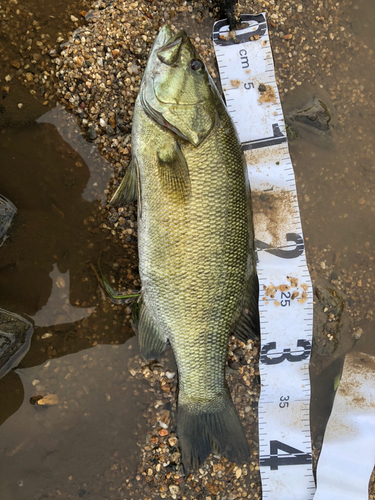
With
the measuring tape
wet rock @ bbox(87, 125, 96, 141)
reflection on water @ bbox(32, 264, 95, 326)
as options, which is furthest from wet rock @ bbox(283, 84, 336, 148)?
reflection on water @ bbox(32, 264, 95, 326)

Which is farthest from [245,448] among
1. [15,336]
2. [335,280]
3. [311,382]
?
[15,336]

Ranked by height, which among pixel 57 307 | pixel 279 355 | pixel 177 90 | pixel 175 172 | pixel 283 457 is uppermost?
pixel 177 90

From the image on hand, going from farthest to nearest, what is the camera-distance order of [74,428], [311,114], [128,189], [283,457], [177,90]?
[311,114] < [283,457] < [74,428] < [128,189] < [177,90]

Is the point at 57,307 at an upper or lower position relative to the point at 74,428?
upper

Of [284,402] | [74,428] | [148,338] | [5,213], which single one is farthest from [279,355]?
[5,213]

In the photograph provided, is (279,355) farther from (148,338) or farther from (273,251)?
A: (148,338)

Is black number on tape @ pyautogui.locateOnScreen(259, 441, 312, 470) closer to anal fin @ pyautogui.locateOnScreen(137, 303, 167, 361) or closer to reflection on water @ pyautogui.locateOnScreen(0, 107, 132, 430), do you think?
anal fin @ pyautogui.locateOnScreen(137, 303, 167, 361)
